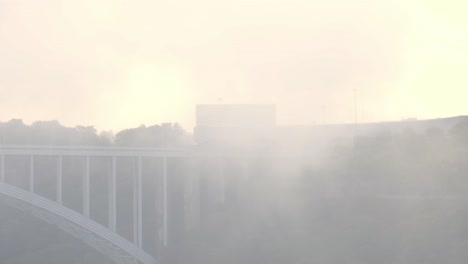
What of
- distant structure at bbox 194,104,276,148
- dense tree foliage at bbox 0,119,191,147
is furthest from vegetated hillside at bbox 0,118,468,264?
dense tree foliage at bbox 0,119,191,147

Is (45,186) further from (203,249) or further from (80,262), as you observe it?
(203,249)

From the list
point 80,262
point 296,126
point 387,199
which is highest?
point 296,126

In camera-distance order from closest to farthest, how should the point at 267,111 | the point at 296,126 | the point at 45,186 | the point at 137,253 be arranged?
1. the point at 137,253
2. the point at 45,186
3. the point at 296,126
4. the point at 267,111

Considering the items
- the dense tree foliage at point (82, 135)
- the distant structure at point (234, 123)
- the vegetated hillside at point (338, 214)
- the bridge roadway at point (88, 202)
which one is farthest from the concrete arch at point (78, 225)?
the dense tree foliage at point (82, 135)

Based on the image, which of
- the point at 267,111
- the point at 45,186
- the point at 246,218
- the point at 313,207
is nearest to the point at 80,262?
the point at 45,186

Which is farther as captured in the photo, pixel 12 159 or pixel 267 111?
pixel 267 111

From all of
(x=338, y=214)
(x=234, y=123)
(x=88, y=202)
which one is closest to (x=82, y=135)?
(x=234, y=123)

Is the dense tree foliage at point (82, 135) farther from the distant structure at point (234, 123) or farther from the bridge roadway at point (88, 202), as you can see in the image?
the bridge roadway at point (88, 202)

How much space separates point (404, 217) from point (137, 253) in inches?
681

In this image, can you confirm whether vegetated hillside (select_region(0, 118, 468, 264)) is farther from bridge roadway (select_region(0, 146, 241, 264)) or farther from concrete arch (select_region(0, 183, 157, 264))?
bridge roadway (select_region(0, 146, 241, 264))

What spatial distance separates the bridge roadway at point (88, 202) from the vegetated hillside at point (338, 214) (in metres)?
2.73

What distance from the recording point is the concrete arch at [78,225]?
5603 cm

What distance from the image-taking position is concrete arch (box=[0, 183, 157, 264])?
184 ft

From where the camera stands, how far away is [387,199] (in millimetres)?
66375
